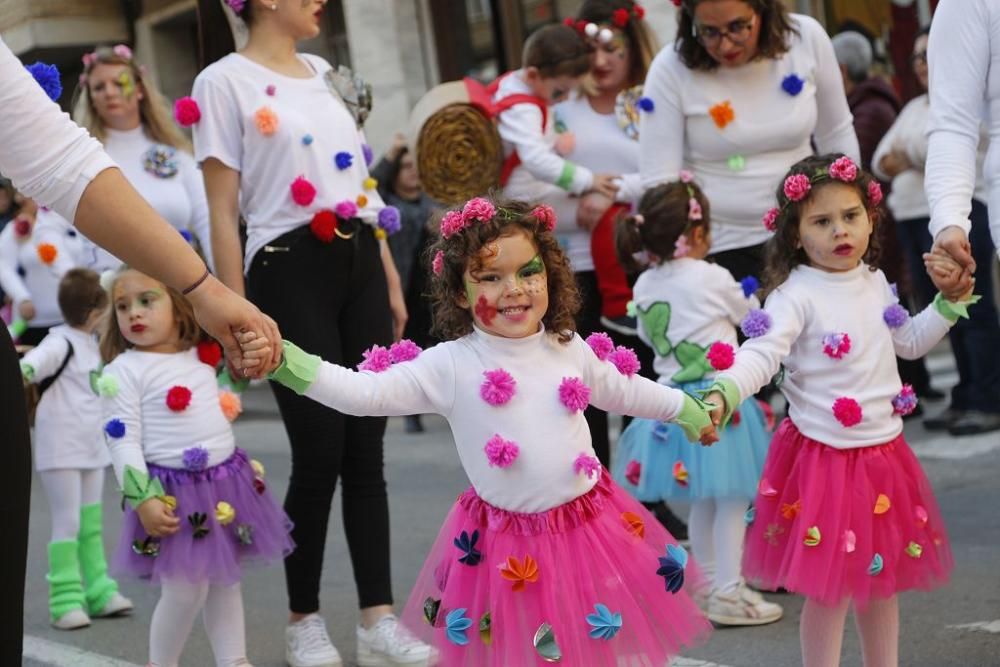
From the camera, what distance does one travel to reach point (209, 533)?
4.61 metres

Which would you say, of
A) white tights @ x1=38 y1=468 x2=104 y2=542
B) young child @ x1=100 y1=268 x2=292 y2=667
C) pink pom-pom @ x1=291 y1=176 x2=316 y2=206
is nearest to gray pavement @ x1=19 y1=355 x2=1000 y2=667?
white tights @ x1=38 y1=468 x2=104 y2=542

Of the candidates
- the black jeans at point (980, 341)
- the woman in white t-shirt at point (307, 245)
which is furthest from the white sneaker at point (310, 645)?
the black jeans at point (980, 341)

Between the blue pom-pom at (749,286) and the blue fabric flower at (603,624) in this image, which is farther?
the blue pom-pom at (749,286)

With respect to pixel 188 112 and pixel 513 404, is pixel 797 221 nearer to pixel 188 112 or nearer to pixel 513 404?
pixel 513 404

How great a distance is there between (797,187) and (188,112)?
186 cm

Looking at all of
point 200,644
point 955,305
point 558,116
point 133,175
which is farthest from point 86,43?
point 955,305

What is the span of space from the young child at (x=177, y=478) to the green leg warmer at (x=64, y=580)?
1347mm

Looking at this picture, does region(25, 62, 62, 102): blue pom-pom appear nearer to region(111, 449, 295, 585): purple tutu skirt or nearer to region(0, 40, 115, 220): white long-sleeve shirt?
region(0, 40, 115, 220): white long-sleeve shirt

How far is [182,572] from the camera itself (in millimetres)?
4488

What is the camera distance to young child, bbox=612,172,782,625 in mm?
5027

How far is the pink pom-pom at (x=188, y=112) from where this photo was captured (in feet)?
15.0

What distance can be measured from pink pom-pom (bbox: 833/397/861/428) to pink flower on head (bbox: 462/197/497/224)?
1.12 meters

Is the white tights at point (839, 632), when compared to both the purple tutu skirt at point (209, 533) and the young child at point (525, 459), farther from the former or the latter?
the purple tutu skirt at point (209, 533)

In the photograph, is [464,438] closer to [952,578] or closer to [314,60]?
[314,60]
